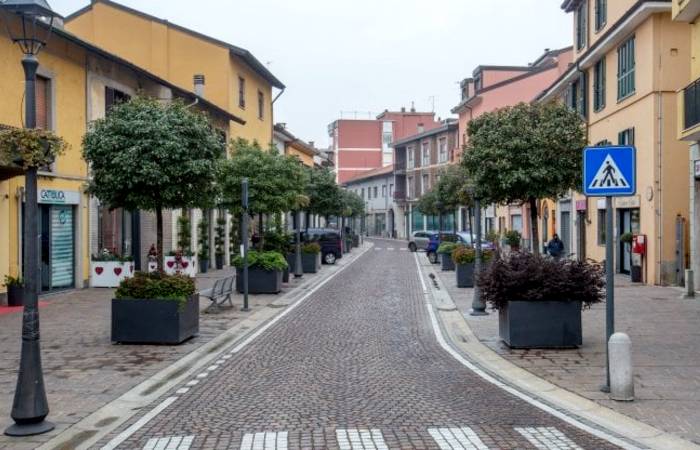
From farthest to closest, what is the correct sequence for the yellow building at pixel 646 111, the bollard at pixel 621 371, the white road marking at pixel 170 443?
the yellow building at pixel 646 111
the bollard at pixel 621 371
the white road marking at pixel 170 443

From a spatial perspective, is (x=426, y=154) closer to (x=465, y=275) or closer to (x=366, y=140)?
(x=366, y=140)

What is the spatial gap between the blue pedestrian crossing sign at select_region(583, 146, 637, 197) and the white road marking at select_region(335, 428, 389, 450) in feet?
12.5

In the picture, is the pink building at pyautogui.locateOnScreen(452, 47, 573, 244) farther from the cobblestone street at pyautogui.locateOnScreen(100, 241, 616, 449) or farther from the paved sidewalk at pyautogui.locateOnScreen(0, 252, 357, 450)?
the cobblestone street at pyautogui.locateOnScreen(100, 241, 616, 449)

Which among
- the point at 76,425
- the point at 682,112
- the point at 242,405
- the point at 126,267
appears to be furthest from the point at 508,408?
the point at 126,267

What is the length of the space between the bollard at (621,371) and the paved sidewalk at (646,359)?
0.11 m

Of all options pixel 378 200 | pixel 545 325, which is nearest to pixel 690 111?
pixel 545 325

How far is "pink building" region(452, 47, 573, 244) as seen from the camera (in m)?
46.5

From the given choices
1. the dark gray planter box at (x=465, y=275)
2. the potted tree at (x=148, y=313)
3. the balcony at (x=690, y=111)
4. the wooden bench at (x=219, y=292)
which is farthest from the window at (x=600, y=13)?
the potted tree at (x=148, y=313)

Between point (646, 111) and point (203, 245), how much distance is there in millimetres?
16323

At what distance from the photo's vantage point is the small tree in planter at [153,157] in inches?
490

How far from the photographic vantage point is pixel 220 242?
101 feet

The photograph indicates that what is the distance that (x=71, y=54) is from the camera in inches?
762

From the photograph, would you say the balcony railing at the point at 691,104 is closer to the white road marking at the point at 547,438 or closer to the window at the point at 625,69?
the window at the point at 625,69

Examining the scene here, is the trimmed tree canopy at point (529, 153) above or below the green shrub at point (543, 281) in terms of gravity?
above
